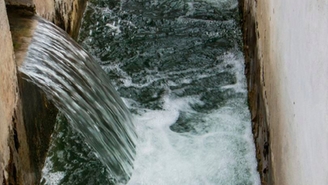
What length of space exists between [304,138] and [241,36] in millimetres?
3234

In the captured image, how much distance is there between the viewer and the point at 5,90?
3.21 m

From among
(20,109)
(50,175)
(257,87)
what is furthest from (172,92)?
(20,109)

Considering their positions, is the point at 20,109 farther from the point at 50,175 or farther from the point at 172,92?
the point at 172,92

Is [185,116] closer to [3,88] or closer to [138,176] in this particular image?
[138,176]

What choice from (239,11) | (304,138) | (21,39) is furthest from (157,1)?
(304,138)

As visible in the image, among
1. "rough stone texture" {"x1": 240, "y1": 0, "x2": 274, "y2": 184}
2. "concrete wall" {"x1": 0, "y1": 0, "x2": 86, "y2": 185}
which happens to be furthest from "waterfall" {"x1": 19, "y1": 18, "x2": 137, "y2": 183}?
"rough stone texture" {"x1": 240, "y1": 0, "x2": 274, "y2": 184}

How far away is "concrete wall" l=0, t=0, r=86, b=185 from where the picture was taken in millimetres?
3170

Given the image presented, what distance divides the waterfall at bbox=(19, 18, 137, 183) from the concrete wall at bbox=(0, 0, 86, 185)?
0.27 feet

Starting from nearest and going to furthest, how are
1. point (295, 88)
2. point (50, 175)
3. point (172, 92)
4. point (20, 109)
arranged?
point (295, 88)
point (20, 109)
point (50, 175)
point (172, 92)

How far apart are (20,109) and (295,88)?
1.57 meters

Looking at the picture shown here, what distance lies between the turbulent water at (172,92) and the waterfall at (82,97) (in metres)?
0.09

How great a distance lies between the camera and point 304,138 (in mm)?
2482

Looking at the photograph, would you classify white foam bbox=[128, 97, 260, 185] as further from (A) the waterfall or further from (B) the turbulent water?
(A) the waterfall

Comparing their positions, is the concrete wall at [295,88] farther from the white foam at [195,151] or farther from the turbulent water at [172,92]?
the turbulent water at [172,92]
